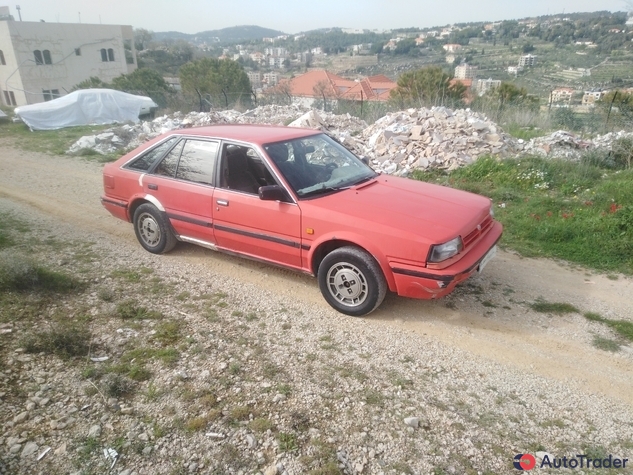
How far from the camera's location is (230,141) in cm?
487

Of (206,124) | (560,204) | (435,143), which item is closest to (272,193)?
(560,204)

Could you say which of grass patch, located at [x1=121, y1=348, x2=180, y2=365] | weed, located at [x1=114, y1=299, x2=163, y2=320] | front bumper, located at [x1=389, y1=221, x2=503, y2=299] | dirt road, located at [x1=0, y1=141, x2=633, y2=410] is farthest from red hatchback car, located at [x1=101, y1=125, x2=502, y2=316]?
grass patch, located at [x1=121, y1=348, x2=180, y2=365]

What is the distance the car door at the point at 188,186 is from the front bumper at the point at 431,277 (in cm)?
226

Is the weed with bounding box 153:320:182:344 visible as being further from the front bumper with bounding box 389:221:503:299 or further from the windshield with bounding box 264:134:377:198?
the front bumper with bounding box 389:221:503:299

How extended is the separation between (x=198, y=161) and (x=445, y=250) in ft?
9.62

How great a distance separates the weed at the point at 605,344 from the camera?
386cm

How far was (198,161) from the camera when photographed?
5043 millimetres

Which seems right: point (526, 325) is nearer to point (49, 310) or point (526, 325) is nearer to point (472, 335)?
point (472, 335)

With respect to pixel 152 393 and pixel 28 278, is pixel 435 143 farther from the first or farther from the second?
pixel 152 393

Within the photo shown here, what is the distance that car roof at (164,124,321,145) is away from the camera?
4.86m

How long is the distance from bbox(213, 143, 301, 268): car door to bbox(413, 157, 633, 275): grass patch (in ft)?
11.1

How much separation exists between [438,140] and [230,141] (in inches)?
266


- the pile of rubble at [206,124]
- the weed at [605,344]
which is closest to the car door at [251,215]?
the weed at [605,344]

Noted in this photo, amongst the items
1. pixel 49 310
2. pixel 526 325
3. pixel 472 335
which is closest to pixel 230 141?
pixel 49 310
